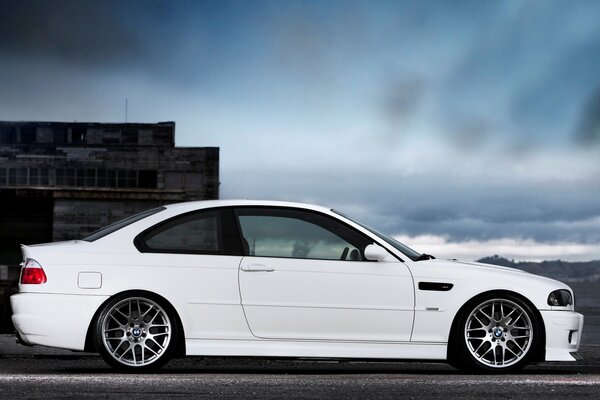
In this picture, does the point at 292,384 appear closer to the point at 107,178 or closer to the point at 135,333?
the point at 135,333

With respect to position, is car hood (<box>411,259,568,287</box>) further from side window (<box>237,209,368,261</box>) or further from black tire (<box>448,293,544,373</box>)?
side window (<box>237,209,368,261</box>)

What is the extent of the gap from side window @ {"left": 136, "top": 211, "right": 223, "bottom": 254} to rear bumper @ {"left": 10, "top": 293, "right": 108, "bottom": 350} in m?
0.62

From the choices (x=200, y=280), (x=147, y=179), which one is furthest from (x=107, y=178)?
(x=200, y=280)

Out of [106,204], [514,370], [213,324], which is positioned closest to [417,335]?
[514,370]

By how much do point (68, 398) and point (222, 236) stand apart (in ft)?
7.68

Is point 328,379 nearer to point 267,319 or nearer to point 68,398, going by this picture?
point 267,319

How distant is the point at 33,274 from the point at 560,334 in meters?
4.53

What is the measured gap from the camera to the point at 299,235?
8375mm

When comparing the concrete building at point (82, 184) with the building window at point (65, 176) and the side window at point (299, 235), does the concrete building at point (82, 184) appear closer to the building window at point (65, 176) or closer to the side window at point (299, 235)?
the building window at point (65, 176)

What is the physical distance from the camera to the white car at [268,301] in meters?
8.03

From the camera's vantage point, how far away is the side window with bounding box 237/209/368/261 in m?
8.28

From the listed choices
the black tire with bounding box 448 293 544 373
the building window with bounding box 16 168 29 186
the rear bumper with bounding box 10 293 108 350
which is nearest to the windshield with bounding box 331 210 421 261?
the black tire with bounding box 448 293 544 373

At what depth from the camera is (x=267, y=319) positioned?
26.6 feet

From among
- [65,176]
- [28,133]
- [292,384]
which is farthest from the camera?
[28,133]
